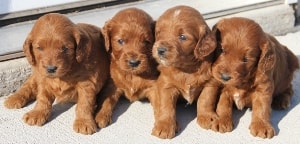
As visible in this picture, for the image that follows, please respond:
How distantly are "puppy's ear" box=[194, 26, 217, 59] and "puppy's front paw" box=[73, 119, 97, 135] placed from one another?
1037 mm

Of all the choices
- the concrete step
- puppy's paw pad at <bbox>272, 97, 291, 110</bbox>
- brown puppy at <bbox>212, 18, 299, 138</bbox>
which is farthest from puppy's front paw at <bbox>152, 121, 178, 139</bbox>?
the concrete step

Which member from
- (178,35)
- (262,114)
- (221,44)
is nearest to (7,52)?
(178,35)

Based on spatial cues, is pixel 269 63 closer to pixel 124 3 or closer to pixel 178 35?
pixel 178 35

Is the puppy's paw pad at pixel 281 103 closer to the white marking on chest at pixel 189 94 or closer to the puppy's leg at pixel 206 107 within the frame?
the puppy's leg at pixel 206 107

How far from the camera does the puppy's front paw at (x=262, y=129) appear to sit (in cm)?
399

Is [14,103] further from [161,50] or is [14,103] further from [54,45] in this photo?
[161,50]

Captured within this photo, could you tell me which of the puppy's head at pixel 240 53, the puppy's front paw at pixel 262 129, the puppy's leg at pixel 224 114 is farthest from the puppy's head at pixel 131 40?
the puppy's front paw at pixel 262 129

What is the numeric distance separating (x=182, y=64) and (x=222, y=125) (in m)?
0.61

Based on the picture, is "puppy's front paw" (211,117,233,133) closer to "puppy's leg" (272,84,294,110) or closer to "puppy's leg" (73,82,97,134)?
"puppy's leg" (272,84,294,110)

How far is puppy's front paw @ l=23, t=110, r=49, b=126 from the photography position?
13.6 feet

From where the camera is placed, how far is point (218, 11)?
5.84 meters

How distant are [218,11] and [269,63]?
79.6 inches

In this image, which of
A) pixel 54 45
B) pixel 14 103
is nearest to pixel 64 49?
pixel 54 45

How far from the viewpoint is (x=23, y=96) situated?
177 inches
